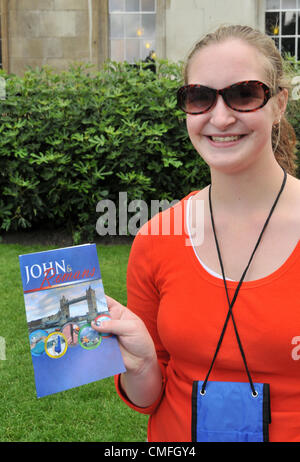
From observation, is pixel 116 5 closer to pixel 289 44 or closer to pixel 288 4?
pixel 288 4

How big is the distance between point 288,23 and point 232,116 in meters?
11.1

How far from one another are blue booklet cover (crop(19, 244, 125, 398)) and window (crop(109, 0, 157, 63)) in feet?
34.2

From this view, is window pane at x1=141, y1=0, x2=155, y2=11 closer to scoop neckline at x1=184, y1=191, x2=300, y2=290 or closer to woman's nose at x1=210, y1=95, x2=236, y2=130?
woman's nose at x1=210, y1=95, x2=236, y2=130

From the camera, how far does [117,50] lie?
11250mm

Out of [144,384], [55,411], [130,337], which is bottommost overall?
[55,411]

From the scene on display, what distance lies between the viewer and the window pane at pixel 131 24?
11203 mm

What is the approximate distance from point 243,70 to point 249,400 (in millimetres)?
953

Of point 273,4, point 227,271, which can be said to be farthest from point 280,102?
point 273,4

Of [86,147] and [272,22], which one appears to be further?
[272,22]

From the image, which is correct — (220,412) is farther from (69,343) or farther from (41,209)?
(41,209)

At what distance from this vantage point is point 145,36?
11.3m

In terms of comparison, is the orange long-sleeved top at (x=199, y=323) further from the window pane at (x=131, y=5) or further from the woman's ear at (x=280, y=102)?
the window pane at (x=131, y=5)

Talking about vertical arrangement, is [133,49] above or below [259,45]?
above

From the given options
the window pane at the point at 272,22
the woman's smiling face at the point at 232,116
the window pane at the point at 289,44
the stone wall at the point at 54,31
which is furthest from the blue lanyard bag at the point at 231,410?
the window pane at the point at 289,44
